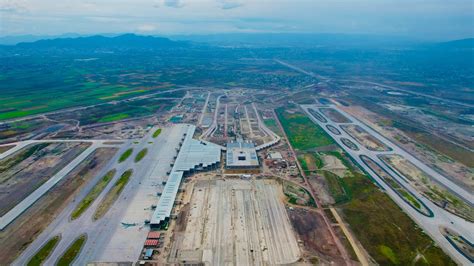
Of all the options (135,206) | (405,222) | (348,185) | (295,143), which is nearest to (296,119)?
(295,143)

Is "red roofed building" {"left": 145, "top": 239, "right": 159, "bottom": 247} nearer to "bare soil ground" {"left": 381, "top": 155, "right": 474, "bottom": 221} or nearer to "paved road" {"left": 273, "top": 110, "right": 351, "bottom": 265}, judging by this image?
"paved road" {"left": 273, "top": 110, "right": 351, "bottom": 265}

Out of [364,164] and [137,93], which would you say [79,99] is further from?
[364,164]

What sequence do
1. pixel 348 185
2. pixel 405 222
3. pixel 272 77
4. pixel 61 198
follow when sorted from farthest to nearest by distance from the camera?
1. pixel 272 77
2. pixel 348 185
3. pixel 61 198
4. pixel 405 222

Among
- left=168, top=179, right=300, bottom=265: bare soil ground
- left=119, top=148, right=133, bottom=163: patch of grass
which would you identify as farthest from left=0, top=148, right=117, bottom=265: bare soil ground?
left=168, top=179, right=300, bottom=265: bare soil ground

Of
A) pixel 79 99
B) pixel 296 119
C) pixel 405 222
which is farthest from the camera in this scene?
pixel 79 99

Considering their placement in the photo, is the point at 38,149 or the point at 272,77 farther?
the point at 272,77

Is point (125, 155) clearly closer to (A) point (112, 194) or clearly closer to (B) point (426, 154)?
(A) point (112, 194)

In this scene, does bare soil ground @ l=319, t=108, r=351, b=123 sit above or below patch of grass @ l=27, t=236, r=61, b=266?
above
